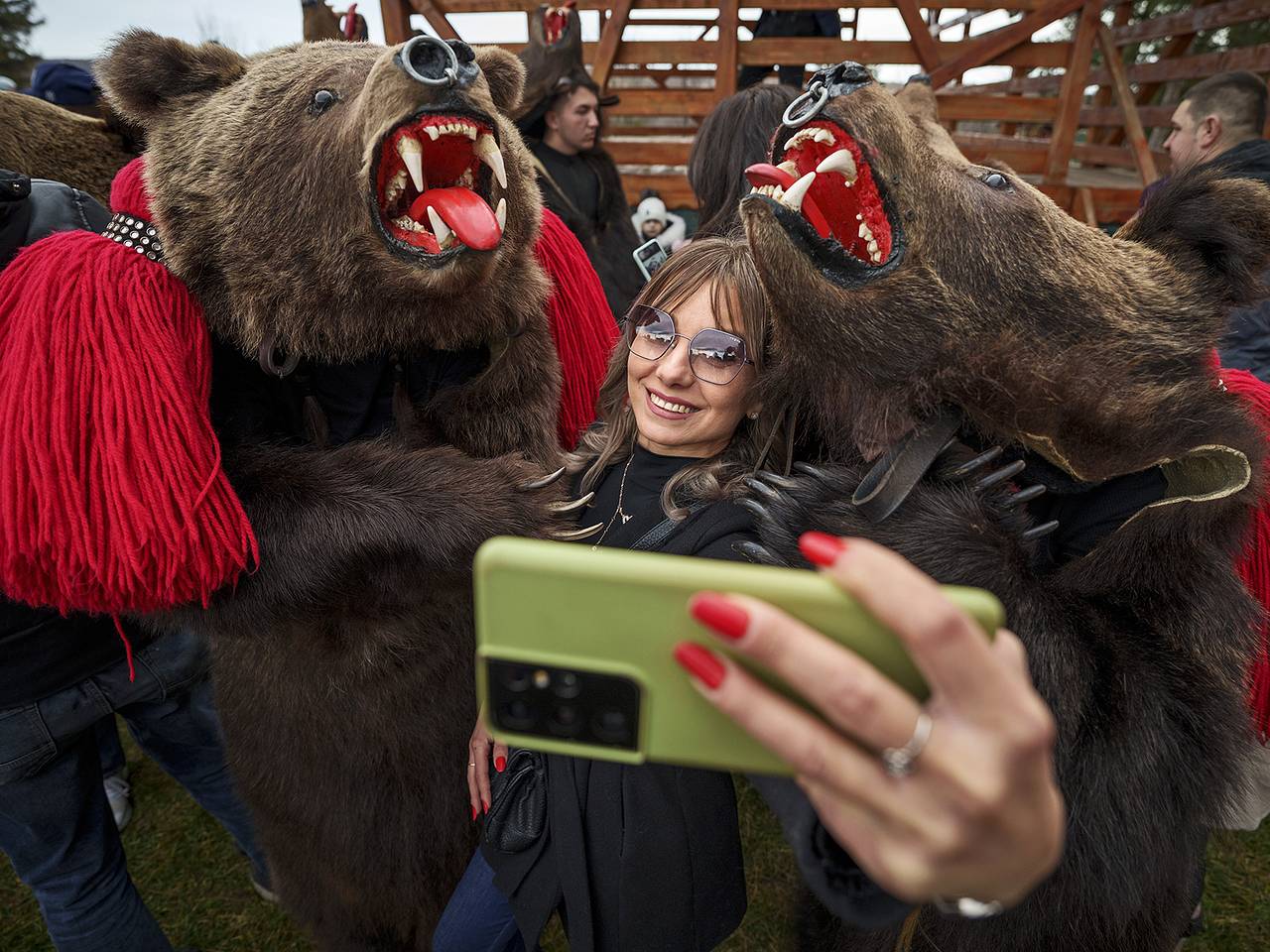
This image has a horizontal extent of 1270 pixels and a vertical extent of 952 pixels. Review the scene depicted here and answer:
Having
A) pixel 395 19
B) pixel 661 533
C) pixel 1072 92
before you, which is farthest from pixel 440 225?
pixel 1072 92

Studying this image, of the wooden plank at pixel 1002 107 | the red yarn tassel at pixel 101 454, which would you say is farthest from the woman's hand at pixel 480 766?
the wooden plank at pixel 1002 107

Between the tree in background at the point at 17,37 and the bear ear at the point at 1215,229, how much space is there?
494 inches

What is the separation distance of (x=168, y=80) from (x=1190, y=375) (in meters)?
1.95

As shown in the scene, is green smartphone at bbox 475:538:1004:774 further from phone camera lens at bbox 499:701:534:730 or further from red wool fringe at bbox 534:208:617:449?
red wool fringe at bbox 534:208:617:449

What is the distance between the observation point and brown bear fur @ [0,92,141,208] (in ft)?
7.14

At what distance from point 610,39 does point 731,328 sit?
5.49m

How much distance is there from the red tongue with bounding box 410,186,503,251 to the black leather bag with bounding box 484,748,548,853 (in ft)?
3.18

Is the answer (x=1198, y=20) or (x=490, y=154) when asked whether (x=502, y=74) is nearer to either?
(x=490, y=154)

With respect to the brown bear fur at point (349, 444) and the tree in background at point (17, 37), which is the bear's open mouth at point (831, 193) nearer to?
the brown bear fur at point (349, 444)

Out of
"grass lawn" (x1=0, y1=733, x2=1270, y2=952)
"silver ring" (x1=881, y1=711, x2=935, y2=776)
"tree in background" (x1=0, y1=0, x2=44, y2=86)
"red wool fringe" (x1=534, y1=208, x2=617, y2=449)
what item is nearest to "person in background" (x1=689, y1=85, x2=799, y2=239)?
"red wool fringe" (x1=534, y1=208, x2=617, y2=449)

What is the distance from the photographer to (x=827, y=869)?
791 mm

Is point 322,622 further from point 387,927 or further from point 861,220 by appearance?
point 861,220

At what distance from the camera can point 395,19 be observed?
238 inches

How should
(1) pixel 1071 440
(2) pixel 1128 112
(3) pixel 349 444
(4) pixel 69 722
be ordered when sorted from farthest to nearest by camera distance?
1. (2) pixel 1128 112
2. (4) pixel 69 722
3. (3) pixel 349 444
4. (1) pixel 1071 440
